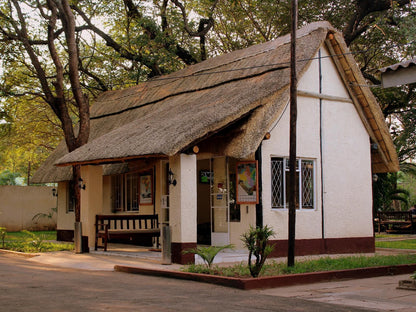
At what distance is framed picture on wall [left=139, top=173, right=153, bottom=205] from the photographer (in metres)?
17.8

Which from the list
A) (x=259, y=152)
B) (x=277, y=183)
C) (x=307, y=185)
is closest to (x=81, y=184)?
(x=259, y=152)

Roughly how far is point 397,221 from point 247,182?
1406 centimetres

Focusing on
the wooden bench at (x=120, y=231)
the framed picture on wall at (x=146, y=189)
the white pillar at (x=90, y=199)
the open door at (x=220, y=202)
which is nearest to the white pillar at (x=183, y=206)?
the open door at (x=220, y=202)

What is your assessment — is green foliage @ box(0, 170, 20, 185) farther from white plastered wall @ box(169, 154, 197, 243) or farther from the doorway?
white plastered wall @ box(169, 154, 197, 243)

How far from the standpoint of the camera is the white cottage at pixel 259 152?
42.0 ft

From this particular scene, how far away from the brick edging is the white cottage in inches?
54.5

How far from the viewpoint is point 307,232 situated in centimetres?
1471

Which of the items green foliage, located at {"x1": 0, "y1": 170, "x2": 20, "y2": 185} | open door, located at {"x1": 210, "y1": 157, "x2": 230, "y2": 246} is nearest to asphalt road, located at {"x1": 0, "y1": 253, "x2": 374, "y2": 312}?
open door, located at {"x1": 210, "y1": 157, "x2": 230, "y2": 246}

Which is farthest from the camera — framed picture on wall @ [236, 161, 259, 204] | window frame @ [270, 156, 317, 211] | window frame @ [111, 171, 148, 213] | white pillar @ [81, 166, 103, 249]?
window frame @ [111, 171, 148, 213]

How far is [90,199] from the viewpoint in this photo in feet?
52.5

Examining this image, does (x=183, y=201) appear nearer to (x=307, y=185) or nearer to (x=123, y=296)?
(x=123, y=296)

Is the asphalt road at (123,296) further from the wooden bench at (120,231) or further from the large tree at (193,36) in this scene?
the large tree at (193,36)

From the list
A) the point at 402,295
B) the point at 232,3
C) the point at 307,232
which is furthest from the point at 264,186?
the point at 232,3

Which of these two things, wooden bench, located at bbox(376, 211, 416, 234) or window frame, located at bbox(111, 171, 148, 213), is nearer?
window frame, located at bbox(111, 171, 148, 213)
